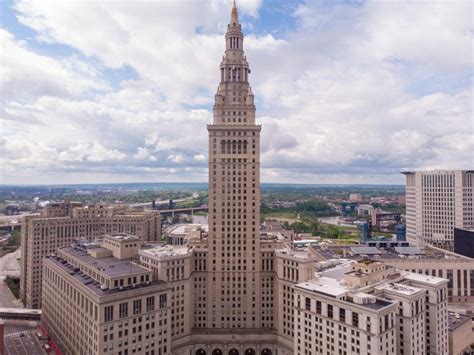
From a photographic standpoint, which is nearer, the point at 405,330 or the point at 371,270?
the point at 405,330

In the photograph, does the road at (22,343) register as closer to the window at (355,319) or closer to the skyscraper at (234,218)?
the skyscraper at (234,218)

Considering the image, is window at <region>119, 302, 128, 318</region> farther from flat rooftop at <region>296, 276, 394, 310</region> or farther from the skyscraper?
flat rooftop at <region>296, 276, 394, 310</region>

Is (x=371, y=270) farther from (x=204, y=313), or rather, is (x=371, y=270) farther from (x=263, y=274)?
(x=204, y=313)

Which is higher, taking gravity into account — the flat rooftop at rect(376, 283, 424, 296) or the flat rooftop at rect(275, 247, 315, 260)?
the flat rooftop at rect(275, 247, 315, 260)

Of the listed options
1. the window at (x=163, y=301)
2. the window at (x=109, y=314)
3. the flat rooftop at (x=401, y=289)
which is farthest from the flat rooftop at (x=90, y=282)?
the flat rooftop at (x=401, y=289)

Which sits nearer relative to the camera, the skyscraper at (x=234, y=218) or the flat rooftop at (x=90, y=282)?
the flat rooftop at (x=90, y=282)

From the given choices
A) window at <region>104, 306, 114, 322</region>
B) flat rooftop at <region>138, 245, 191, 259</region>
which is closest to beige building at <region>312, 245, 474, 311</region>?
flat rooftop at <region>138, 245, 191, 259</region>

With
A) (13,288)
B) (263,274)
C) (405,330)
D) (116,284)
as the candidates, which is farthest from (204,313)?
(13,288)
